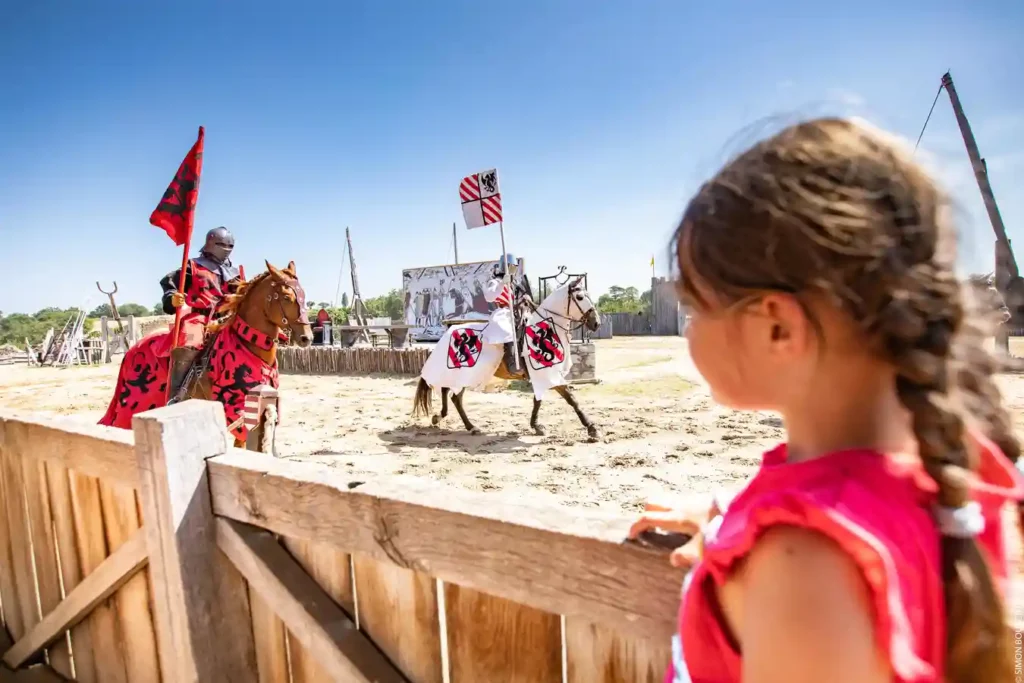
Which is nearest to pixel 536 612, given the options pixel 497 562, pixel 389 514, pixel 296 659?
pixel 497 562

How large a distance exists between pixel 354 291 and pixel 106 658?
25519 millimetres

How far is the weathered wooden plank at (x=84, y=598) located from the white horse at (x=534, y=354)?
16.6 feet

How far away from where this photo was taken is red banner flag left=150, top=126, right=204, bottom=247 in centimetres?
417

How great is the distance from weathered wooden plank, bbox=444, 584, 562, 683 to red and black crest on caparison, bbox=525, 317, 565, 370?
18.6 ft

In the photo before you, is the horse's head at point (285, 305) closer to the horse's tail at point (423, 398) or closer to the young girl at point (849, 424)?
the horse's tail at point (423, 398)

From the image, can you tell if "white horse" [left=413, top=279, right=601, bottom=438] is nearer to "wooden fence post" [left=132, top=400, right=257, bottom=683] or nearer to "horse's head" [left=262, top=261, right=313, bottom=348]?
"horse's head" [left=262, top=261, right=313, bottom=348]

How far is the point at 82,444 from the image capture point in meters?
1.91

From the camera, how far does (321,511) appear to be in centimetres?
131

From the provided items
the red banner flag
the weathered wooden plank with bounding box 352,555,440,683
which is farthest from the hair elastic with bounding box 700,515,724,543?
the red banner flag

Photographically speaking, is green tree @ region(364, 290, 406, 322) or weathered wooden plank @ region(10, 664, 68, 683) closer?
weathered wooden plank @ region(10, 664, 68, 683)

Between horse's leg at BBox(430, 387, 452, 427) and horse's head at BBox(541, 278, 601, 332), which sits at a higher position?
horse's head at BBox(541, 278, 601, 332)

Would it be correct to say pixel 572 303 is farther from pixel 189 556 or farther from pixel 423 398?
pixel 189 556

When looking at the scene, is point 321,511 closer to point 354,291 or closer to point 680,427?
point 680,427

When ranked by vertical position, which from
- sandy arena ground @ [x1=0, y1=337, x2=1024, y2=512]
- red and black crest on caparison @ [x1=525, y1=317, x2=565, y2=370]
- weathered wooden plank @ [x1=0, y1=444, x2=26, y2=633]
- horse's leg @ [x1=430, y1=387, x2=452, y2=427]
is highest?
red and black crest on caparison @ [x1=525, y1=317, x2=565, y2=370]
